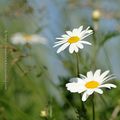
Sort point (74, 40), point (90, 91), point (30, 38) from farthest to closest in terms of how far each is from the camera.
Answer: point (30, 38), point (74, 40), point (90, 91)

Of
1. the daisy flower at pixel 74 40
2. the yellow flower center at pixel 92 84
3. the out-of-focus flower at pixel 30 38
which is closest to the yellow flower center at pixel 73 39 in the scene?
the daisy flower at pixel 74 40

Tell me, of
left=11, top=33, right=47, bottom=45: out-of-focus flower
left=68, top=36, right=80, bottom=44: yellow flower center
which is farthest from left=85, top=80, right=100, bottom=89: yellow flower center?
left=11, top=33, right=47, bottom=45: out-of-focus flower

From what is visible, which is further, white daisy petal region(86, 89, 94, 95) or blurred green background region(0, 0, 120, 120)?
blurred green background region(0, 0, 120, 120)

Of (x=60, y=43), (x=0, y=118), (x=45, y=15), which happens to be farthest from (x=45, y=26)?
(x=60, y=43)

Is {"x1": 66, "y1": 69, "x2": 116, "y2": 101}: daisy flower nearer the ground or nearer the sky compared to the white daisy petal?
nearer the sky

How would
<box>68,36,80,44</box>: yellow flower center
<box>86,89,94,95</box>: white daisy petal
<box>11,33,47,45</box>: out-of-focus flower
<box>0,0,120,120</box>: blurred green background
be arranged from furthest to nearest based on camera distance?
<box>11,33,47,45</box>: out-of-focus flower < <box>0,0,120,120</box>: blurred green background < <box>68,36,80,44</box>: yellow flower center < <box>86,89,94,95</box>: white daisy petal

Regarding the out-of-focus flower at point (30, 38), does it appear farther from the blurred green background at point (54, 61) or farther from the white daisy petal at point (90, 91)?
the white daisy petal at point (90, 91)

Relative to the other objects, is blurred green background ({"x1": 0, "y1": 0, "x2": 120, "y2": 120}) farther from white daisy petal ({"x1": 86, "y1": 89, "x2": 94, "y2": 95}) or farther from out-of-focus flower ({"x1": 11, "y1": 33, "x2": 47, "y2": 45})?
white daisy petal ({"x1": 86, "y1": 89, "x2": 94, "y2": 95})

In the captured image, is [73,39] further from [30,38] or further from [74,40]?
[30,38]

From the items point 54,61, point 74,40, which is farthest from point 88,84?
point 54,61
